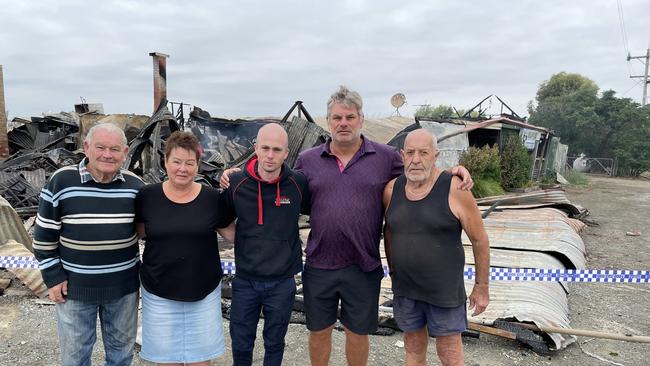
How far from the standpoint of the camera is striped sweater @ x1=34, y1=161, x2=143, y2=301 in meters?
2.33

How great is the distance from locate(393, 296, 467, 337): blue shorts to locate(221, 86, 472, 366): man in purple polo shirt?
0.68 feet

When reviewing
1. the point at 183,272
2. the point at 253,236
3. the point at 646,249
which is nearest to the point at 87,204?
the point at 183,272

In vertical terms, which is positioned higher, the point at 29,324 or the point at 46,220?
the point at 46,220

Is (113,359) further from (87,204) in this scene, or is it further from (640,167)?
(640,167)

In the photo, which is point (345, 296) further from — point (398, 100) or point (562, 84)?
point (562, 84)

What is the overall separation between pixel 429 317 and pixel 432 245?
1.60 feet

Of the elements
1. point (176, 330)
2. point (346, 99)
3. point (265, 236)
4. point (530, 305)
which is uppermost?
point (346, 99)

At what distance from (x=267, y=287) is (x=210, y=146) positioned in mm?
12740

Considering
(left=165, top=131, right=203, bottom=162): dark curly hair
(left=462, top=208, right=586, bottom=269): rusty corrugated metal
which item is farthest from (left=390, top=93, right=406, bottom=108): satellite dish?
(left=165, top=131, right=203, bottom=162): dark curly hair

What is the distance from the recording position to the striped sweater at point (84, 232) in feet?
7.64

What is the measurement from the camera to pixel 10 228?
6074 millimetres

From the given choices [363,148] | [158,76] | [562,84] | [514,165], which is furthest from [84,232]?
[562,84]

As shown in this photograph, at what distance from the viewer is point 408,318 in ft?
8.95

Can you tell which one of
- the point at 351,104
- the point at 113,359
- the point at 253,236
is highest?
the point at 351,104
